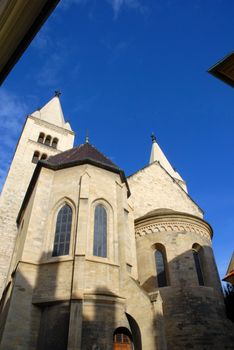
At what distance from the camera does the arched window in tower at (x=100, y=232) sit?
12164mm

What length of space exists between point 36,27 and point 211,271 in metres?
16.4

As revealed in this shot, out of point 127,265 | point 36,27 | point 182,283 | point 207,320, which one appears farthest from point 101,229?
point 36,27

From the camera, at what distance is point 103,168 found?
15156 millimetres

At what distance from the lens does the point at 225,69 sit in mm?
4508

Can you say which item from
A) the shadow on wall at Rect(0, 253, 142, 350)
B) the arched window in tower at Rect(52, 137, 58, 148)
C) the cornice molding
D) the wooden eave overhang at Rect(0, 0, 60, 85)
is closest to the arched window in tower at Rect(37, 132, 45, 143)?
the arched window in tower at Rect(52, 137, 58, 148)

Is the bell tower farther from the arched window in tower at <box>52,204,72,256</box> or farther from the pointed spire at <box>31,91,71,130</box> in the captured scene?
the arched window in tower at <box>52,204,72,256</box>

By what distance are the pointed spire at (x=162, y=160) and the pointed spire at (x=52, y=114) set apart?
38.5 feet

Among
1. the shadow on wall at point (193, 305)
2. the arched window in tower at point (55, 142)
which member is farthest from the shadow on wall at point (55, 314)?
the arched window in tower at point (55, 142)

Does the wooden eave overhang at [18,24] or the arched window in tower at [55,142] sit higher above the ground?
the arched window in tower at [55,142]

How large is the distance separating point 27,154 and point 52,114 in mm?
9518

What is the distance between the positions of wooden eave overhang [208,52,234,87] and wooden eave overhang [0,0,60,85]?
115 inches

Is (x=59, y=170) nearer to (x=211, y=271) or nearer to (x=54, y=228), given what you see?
(x=54, y=228)

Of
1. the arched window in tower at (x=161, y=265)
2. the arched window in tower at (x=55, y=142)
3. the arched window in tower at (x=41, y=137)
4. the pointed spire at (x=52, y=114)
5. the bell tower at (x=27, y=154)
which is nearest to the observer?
the arched window in tower at (x=161, y=265)

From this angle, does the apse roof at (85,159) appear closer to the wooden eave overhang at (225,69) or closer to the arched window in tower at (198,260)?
the arched window in tower at (198,260)
